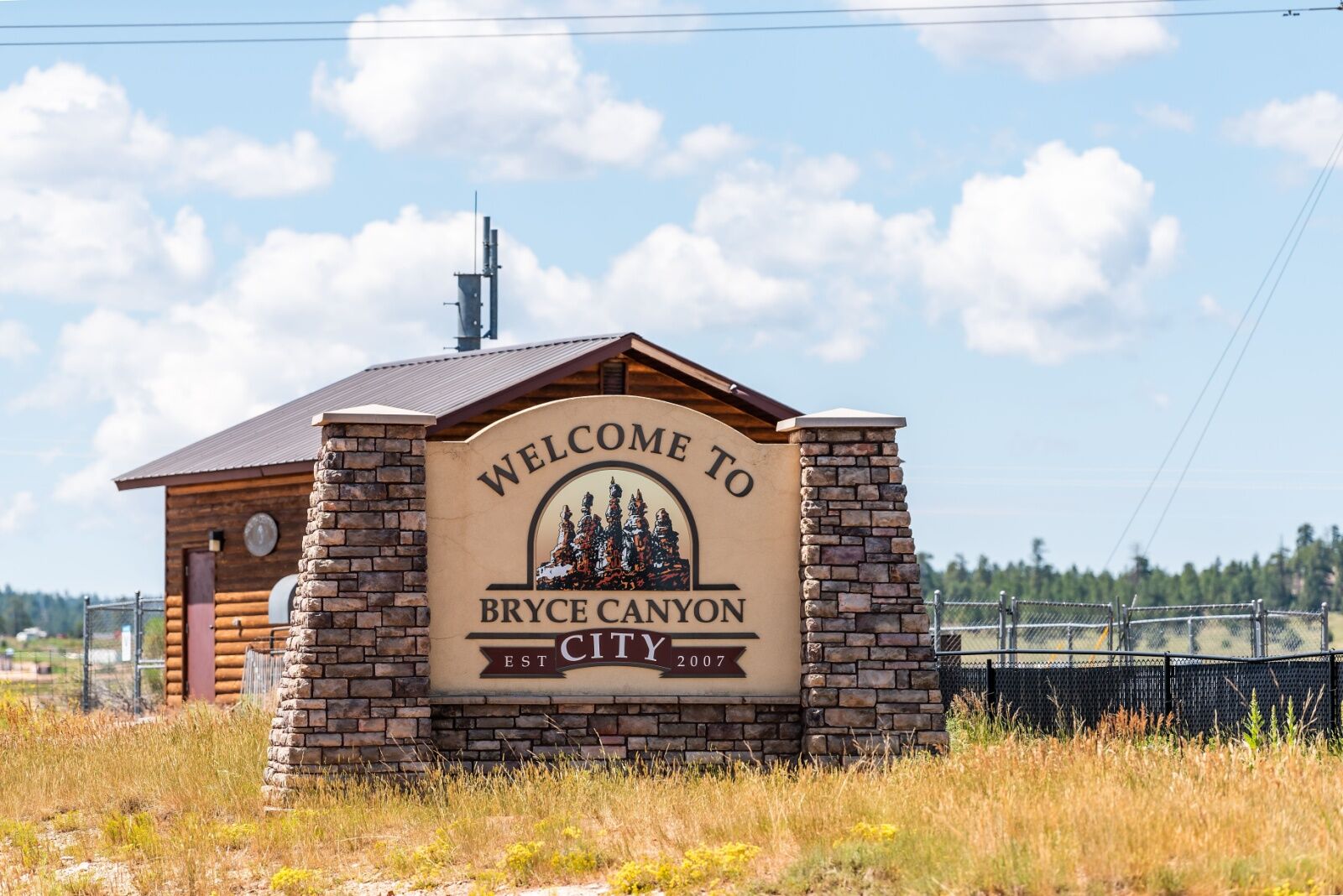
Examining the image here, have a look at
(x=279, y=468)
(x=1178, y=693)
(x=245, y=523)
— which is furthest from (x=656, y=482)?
(x=245, y=523)

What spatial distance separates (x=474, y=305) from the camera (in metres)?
30.8

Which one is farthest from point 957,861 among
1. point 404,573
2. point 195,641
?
point 195,641

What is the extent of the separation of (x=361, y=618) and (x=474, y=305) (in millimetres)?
17463

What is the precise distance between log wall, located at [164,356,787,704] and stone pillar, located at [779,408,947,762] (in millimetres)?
7611

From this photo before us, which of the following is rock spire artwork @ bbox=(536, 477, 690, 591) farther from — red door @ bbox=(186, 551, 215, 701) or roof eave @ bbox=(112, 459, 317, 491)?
red door @ bbox=(186, 551, 215, 701)

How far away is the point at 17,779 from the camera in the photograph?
50.6ft

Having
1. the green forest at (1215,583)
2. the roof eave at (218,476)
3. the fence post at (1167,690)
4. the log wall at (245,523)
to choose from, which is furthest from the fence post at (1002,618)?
the green forest at (1215,583)

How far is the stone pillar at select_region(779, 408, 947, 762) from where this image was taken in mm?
14281

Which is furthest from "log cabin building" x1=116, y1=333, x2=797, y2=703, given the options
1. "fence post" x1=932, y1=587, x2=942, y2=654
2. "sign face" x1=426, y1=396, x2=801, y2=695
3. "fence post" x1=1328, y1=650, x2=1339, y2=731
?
"fence post" x1=1328, y1=650, x2=1339, y2=731

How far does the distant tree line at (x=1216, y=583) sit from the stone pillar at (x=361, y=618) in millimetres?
82384

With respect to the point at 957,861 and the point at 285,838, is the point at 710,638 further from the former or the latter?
the point at 957,861

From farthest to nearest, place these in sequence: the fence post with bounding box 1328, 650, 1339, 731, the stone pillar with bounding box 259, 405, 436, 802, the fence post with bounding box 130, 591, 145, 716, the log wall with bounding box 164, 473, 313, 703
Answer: the fence post with bounding box 130, 591, 145, 716 < the log wall with bounding box 164, 473, 313, 703 < the fence post with bounding box 1328, 650, 1339, 731 < the stone pillar with bounding box 259, 405, 436, 802

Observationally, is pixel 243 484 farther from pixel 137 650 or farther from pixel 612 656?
pixel 612 656

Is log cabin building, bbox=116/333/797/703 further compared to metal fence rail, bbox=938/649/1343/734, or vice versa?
log cabin building, bbox=116/333/797/703
